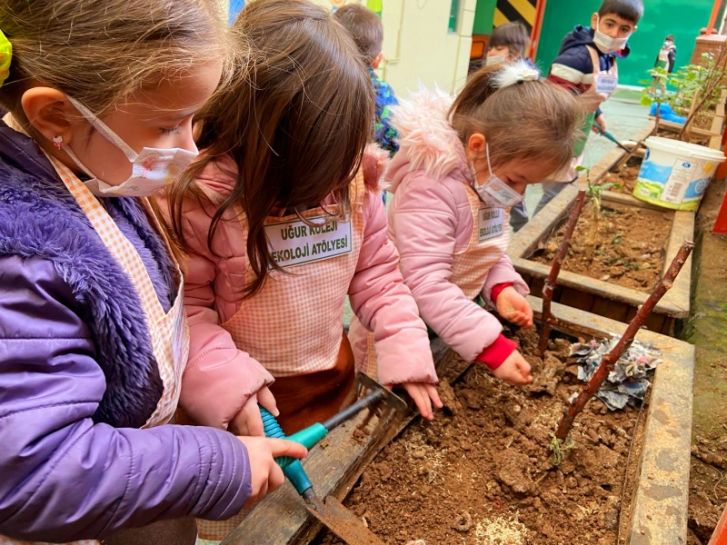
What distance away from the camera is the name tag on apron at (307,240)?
1087 mm

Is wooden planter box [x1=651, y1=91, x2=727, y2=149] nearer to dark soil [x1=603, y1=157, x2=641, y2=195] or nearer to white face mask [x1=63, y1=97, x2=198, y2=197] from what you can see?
dark soil [x1=603, y1=157, x2=641, y2=195]

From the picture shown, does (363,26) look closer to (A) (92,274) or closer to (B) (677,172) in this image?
(B) (677,172)

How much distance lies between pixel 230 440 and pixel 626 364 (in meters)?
1.20

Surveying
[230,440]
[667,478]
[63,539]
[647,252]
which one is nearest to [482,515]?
[667,478]

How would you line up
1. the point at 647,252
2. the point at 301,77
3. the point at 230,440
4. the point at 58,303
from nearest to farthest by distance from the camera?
1. the point at 58,303
2. the point at 230,440
3. the point at 301,77
4. the point at 647,252

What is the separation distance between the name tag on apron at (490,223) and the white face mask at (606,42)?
8.24 ft

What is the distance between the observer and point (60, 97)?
2.06 feet

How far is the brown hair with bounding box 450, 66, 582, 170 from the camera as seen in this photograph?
1441 mm

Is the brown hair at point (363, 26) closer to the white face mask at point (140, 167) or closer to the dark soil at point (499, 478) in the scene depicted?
the dark soil at point (499, 478)

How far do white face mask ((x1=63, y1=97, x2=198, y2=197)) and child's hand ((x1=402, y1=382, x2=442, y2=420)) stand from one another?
0.72m

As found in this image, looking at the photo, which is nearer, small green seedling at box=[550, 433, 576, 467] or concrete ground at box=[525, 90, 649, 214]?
small green seedling at box=[550, 433, 576, 467]

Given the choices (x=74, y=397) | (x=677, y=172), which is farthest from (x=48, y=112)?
(x=677, y=172)

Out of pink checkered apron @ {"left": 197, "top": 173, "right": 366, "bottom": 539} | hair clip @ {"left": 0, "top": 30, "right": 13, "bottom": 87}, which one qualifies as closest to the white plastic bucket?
pink checkered apron @ {"left": 197, "top": 173, "right": 366, "bottom": 539}

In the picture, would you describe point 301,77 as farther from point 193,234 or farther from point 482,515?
point 482,515
